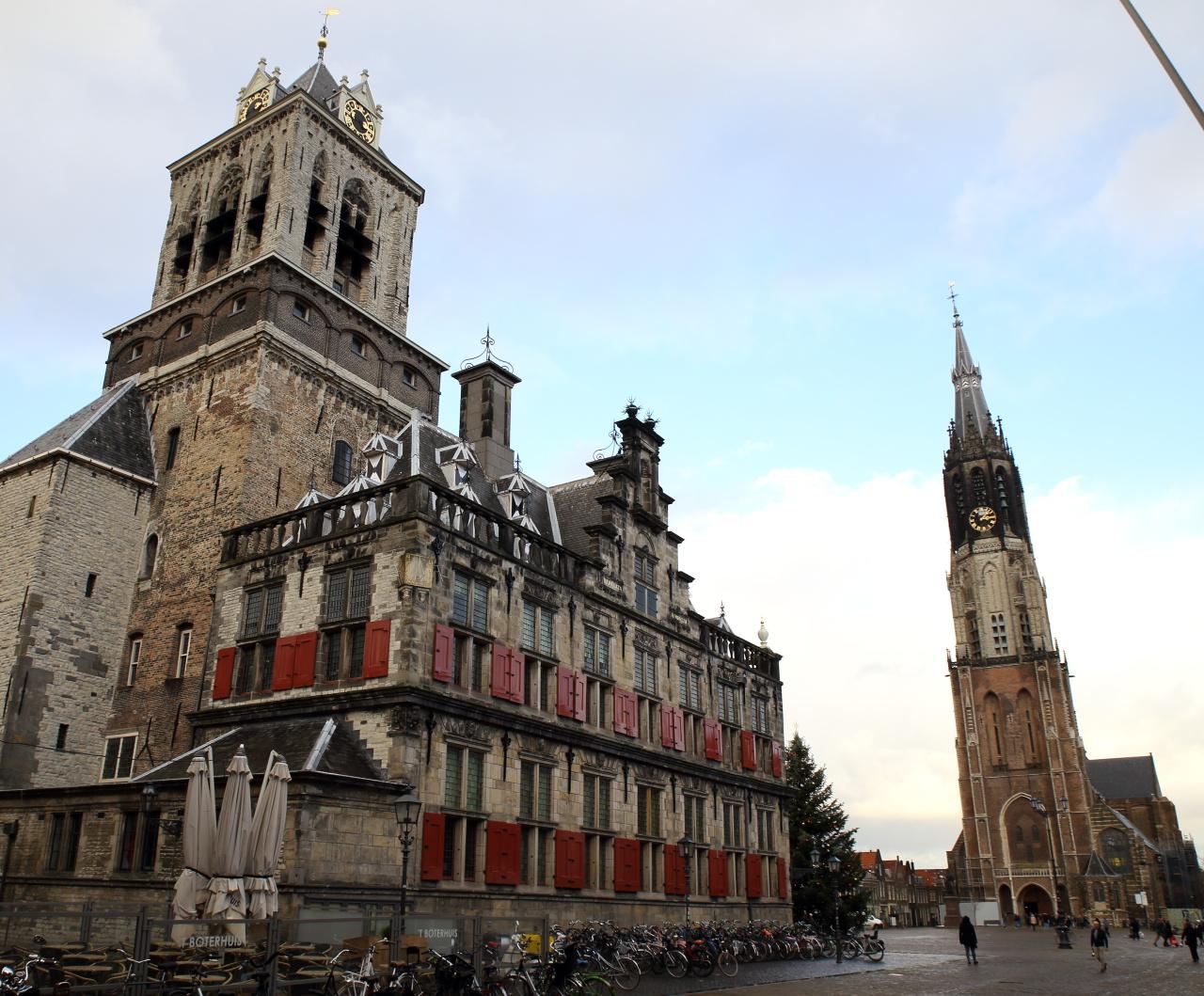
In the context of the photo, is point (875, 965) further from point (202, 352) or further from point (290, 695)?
point (202, 352)

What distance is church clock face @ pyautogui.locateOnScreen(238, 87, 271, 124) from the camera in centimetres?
4034

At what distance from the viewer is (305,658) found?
23859 mm

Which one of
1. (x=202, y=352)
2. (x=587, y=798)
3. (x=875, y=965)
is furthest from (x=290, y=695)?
(x=875, y=965)

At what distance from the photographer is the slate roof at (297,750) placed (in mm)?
20453

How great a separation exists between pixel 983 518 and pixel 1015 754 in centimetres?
2450

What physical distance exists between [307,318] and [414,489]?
43.7ft

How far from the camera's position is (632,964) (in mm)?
20703

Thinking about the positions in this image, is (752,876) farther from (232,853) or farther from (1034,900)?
(1034,900)

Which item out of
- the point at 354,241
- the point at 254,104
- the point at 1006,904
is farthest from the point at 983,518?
the point at 254,104

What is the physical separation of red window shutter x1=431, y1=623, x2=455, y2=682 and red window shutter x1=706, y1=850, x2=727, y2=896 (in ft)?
45.0

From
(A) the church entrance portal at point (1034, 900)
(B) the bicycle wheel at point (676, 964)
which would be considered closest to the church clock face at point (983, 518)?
(A) the church entrance portal at point (1034, 900)

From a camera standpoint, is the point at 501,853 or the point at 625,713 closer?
the point at 501,853

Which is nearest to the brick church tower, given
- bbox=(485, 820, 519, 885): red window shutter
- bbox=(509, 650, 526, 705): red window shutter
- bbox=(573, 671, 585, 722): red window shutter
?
bbox=(509, 650, 526, 705): red window shutter

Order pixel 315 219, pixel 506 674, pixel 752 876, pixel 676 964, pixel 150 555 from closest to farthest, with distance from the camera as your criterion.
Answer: pixel 676 964
pixel 506 674
pixel 150 555
pixel 752 876
pixel 315 219
